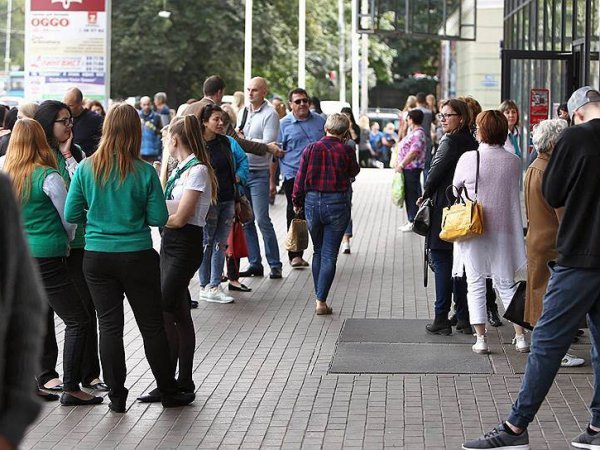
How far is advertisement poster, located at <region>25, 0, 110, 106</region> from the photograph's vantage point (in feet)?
59.7

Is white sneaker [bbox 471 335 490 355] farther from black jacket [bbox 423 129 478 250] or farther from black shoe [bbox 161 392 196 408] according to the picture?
black shoe [bbox 161 392 196 408]

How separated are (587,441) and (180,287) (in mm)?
2511

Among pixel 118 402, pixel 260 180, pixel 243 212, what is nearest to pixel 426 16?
pixel 260 180

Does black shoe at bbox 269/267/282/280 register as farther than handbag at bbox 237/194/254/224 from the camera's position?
Yes

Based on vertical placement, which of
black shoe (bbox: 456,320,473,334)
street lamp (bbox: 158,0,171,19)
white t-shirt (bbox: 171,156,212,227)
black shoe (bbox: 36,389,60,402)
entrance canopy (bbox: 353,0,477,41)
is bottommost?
black shoe (bbox: 36,389,60,402)

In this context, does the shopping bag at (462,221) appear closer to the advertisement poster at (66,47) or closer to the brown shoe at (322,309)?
the brown shoe at (322,309)

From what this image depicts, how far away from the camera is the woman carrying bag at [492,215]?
905 centimetres

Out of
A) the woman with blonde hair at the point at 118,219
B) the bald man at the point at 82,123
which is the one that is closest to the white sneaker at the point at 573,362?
the woman with blonde hair at the point at 118,219

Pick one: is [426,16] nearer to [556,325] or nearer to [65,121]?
[65,121]

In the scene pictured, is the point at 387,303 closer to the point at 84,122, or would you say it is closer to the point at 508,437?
the point at 84,122

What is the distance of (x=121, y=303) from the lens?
725 centimetres

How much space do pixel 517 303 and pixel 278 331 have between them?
8.20ft

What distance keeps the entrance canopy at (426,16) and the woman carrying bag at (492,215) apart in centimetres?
2019

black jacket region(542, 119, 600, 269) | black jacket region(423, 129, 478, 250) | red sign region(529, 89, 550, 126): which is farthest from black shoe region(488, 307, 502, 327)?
red sign region(529, 89, 550, 126)
